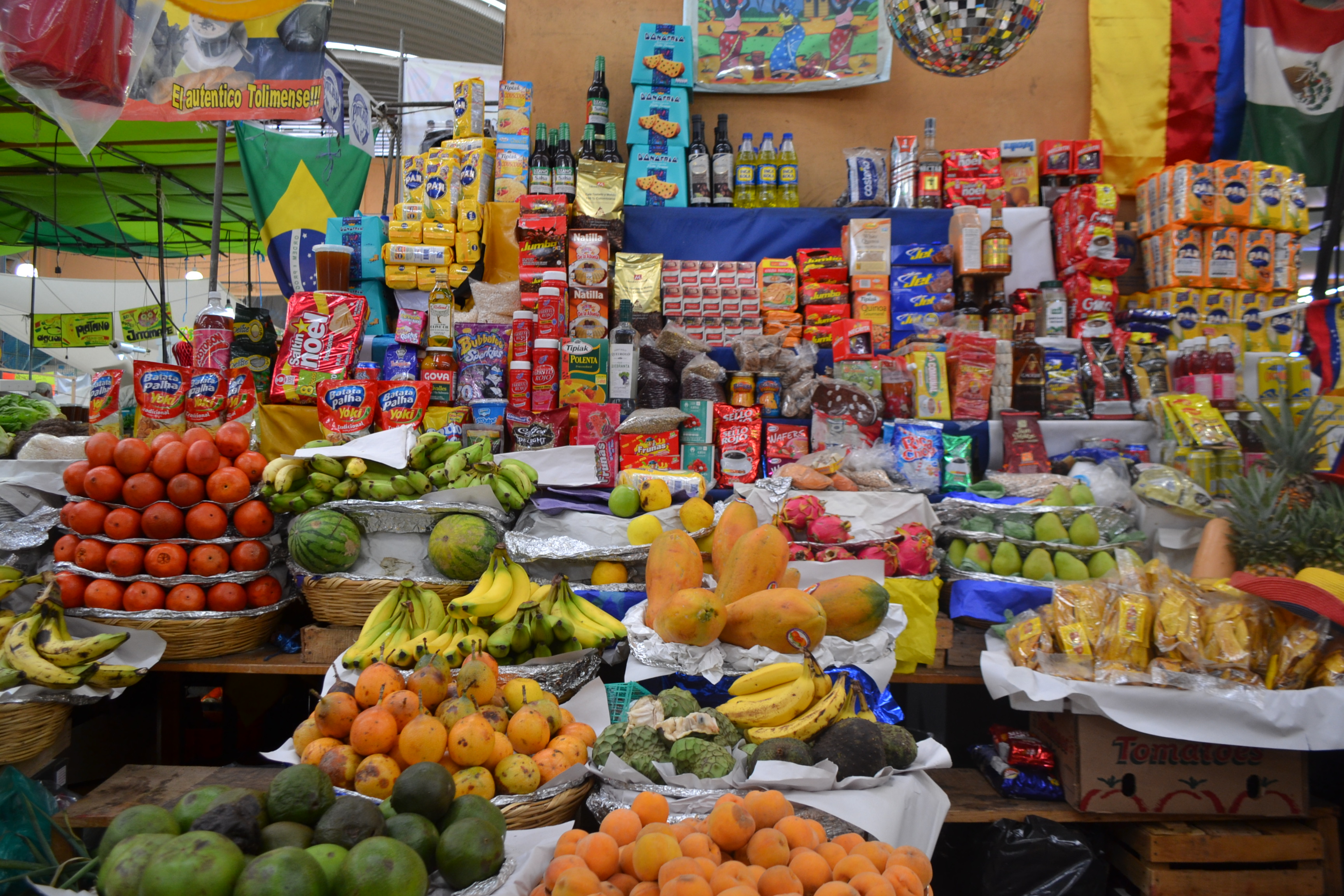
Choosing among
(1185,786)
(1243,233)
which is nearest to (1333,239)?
(1243,233)

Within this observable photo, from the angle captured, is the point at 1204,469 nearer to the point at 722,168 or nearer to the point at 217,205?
the point at 722,168

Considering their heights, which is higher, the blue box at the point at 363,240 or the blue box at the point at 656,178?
the blue box at the point at 656,178

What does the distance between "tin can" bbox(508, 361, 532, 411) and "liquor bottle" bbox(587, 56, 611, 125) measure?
1.63m

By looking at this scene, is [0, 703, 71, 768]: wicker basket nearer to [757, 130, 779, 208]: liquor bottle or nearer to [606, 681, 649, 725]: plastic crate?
[606, 681, 649, 725]: plastic crate

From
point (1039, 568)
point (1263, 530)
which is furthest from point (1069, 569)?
point (1263, 530)

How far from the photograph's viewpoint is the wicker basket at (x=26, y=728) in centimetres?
218

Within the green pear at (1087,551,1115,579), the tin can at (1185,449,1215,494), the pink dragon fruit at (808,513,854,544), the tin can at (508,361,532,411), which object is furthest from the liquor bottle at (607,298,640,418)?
the tin can at (1185,449,1215,494)

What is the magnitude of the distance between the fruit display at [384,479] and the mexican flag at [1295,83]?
483 cm

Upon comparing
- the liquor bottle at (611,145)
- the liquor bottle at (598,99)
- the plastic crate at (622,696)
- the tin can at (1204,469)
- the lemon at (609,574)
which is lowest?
the plastic crate at (622,696)

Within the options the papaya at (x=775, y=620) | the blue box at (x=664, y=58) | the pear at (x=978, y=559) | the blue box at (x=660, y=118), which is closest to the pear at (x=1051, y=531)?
the pear at (x=978, y=559)

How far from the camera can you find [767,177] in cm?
419

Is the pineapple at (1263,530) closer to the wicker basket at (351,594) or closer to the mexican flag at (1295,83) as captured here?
the wicker basket at (351,594)

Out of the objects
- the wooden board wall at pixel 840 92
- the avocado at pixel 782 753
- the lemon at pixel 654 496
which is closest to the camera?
the avocado at pixel 782 753

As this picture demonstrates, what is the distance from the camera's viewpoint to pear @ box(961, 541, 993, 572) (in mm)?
2756
